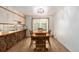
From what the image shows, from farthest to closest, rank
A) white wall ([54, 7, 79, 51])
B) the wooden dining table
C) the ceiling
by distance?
the ceiling → the wooden dining table → white wall ([54, 7, 79, 51])

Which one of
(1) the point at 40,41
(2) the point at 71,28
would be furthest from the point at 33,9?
(2) the point at 71,28

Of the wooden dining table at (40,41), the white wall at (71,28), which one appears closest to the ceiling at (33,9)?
the white wall at (71,28)

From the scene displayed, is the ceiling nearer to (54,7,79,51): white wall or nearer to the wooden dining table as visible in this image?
(54,7,79,51): white wall

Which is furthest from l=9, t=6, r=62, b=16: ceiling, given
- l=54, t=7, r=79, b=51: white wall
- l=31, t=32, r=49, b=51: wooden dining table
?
l=31, t=32, r=49, b=51: wooden dining table

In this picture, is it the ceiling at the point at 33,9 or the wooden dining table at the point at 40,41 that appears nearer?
the wooden dining table at the point at 40,41

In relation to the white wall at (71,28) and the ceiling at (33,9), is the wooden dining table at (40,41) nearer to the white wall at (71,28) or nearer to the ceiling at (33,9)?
the white wall at (71,28)

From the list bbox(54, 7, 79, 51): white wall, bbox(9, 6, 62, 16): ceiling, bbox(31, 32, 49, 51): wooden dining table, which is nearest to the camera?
bbox(54, 7, 79, 51): white wall

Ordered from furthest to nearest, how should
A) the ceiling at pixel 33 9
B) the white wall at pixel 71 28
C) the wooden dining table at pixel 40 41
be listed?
1. the ceiling at pixel 33 9
2. the wooden dining table at pixel 40 41
3. the white wall at pixel 71 28

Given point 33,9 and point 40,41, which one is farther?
point 33,9

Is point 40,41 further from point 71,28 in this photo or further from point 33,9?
point 33,9
